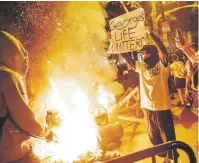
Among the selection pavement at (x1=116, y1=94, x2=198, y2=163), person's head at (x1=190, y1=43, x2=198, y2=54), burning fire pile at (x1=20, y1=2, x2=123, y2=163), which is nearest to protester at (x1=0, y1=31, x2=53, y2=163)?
burning fire pile at (x1=20, y1=2, x2=123, y2=163)

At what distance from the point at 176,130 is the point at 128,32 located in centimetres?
221

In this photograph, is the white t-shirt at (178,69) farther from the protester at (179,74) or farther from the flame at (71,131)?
the flame at (71,131)

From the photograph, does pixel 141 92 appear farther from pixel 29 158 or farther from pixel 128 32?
pixel 29 158

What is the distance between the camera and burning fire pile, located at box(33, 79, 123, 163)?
473 cm

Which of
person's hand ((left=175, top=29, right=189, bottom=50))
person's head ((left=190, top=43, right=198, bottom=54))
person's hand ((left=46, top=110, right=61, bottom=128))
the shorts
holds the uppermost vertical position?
person's hand ((left=175, top=29, right=189, bottom=50))

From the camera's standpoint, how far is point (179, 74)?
5359 millimetres

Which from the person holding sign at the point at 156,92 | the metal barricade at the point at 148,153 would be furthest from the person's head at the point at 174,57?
the metal barricade at the point at 148,153

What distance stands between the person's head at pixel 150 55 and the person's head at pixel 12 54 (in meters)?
2.27

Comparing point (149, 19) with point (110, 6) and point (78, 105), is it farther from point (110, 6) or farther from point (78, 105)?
point (78, 105)

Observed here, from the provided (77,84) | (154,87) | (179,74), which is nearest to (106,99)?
(77,84)

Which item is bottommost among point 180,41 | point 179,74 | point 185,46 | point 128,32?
point 179,74

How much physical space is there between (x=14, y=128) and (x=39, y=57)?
133cm

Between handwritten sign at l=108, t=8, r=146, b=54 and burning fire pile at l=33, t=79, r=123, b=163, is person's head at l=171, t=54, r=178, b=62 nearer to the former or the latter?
handwritten sign at l=108, t=8, r=146, b=54

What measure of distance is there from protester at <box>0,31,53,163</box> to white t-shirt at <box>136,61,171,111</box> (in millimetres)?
2159
